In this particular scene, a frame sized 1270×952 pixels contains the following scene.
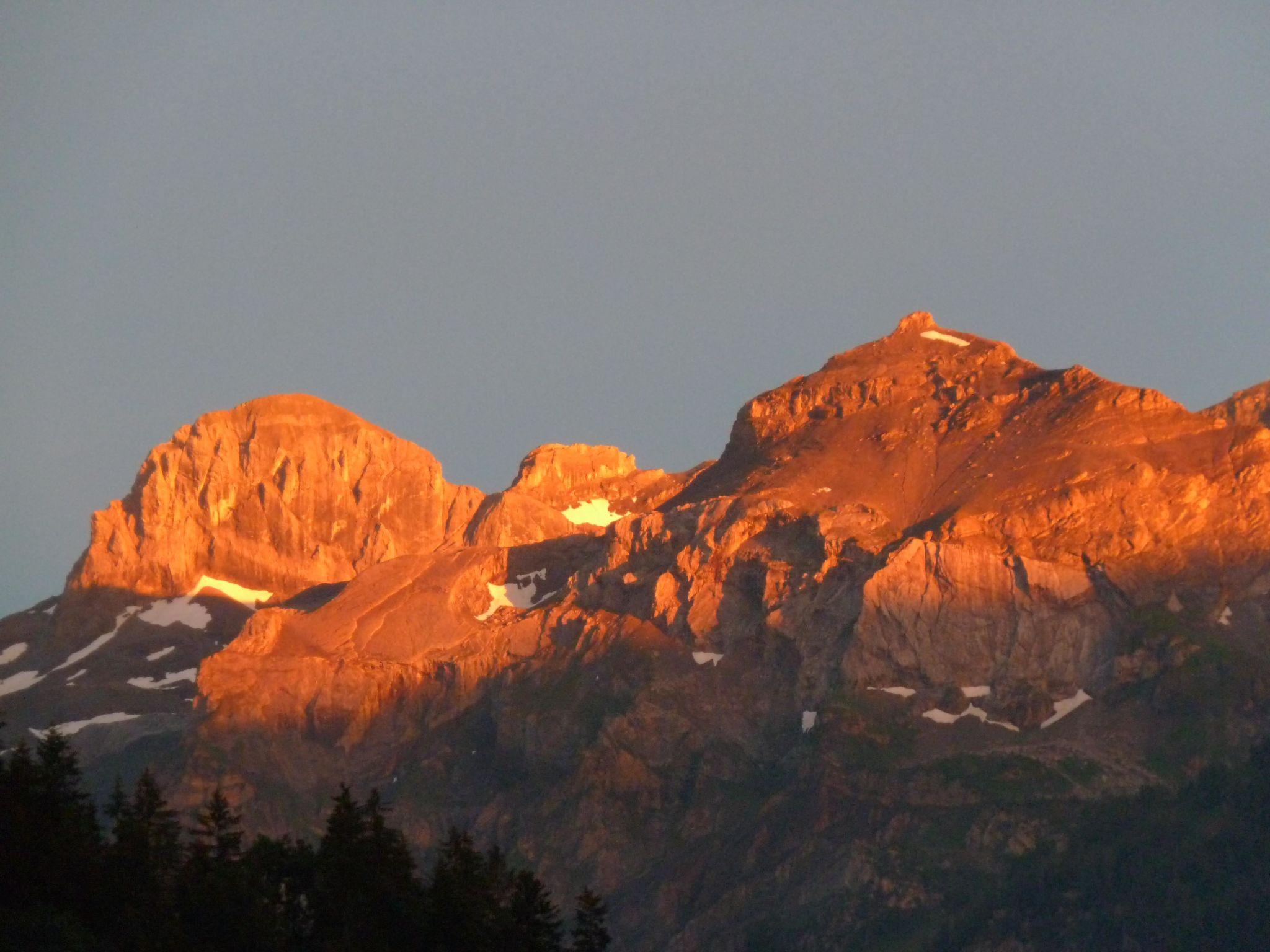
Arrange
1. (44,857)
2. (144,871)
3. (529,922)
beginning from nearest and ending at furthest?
(44,857)
(144,871)
(529,922)

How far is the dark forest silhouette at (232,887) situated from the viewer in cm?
11756

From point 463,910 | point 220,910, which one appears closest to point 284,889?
point 220,910

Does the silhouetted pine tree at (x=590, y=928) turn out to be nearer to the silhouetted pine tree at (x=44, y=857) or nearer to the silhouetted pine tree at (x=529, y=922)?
the silhouetted pine tree at (x=529, y=922)

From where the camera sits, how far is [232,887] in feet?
401

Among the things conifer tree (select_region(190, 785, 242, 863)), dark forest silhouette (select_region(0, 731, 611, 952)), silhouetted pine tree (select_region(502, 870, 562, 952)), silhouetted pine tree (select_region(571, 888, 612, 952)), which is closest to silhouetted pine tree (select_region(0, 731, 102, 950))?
dark forest silhouette (select_region(0, 731, 611, 952))

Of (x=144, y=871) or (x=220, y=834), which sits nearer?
(x=144, y=871)

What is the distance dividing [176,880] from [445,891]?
12.9 metres

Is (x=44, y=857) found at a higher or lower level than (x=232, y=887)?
higher

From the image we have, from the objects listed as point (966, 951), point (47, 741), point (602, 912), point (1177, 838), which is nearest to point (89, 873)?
point (47, 741)

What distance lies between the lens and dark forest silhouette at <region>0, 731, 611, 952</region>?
117562 millimetres

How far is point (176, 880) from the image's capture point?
126 metres

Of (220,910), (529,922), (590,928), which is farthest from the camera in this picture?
(590,928)

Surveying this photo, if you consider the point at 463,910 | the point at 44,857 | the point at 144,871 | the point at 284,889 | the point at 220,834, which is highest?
the point at 220,834

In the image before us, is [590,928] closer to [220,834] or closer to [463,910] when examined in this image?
[463,910]
